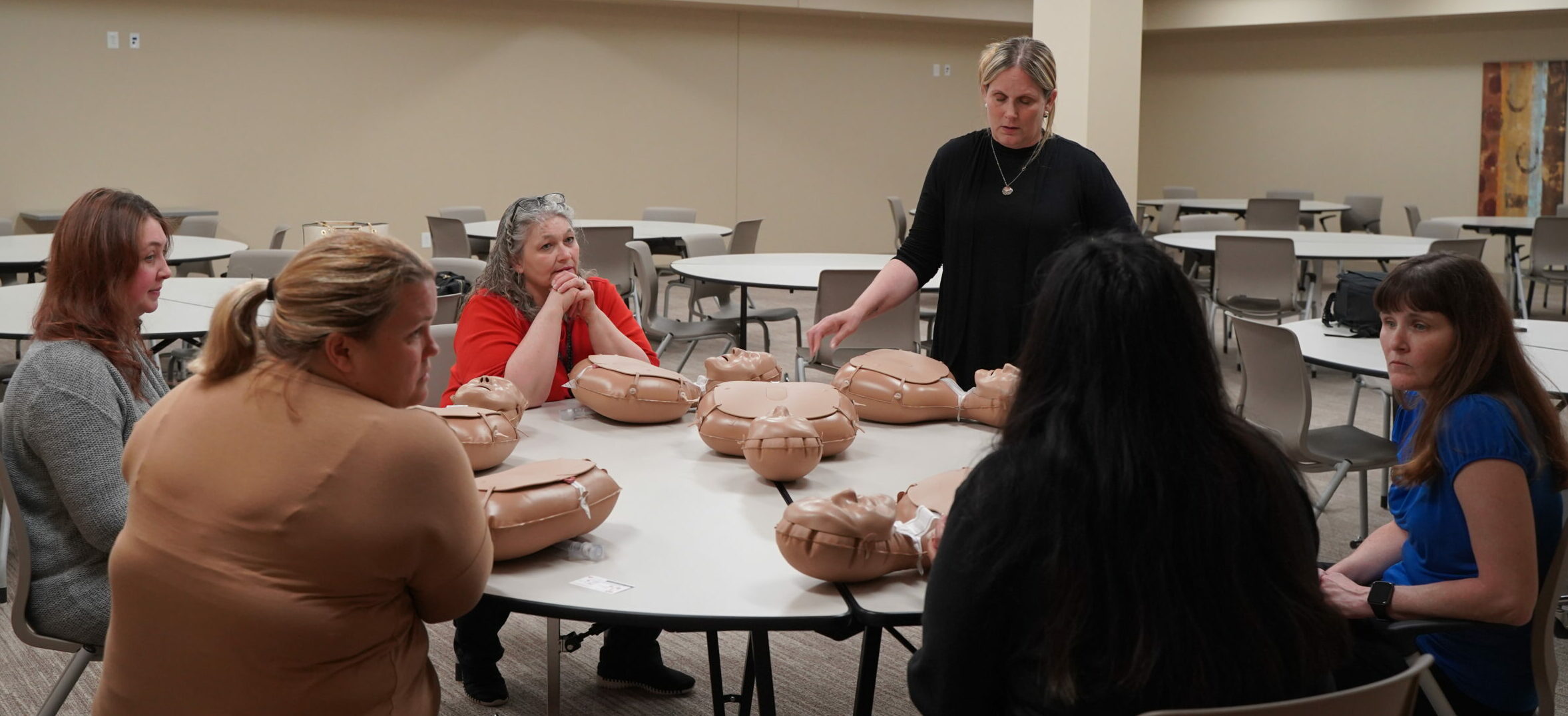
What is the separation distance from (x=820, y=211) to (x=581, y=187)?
269 cm

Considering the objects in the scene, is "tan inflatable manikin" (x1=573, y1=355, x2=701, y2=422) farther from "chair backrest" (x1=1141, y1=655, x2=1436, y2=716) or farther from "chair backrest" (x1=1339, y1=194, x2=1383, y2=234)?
"chair backrest" (x1=1339, y1=194, x2=1383, y2=234)

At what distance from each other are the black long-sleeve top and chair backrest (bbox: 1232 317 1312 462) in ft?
3.48

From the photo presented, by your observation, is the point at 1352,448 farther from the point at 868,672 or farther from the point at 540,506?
the point at 540,506

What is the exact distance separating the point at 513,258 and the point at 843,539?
1616 mm

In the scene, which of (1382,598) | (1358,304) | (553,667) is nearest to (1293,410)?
(1358,304)

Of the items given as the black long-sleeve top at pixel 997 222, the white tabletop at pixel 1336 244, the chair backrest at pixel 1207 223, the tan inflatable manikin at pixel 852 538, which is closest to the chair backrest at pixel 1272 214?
the chair backrest at pixel 1207 223

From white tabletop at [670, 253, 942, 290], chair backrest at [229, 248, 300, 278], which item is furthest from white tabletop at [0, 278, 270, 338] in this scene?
white tabletop at [670, 253, 942, 290]

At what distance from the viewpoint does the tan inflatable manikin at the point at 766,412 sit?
2.21m

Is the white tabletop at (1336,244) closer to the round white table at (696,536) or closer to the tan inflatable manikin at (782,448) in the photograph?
the round white table at (696,536)

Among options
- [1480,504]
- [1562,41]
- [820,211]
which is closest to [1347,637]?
[1480,504]

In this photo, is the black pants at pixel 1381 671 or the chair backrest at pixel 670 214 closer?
the black pants at pixel 1381 671

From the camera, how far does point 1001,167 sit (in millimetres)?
2990

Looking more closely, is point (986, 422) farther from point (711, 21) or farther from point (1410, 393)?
point (711, 21)

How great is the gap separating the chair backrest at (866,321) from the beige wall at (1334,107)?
10127 mm
